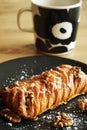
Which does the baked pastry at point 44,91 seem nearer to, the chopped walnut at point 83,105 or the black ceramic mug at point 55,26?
the chopped walnut at point 83,105

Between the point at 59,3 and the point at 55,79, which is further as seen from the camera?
the point at 59,3

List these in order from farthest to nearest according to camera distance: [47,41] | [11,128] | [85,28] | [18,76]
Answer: [85,28] → [47,41] → [18,76] → [11,128]

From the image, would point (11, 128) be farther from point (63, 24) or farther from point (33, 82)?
point (63, 24)

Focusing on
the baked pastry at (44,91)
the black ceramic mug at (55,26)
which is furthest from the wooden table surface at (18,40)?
the baked pastry at (44,91)

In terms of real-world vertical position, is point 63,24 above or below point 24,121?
above

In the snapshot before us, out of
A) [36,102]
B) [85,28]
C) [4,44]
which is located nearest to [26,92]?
[36,102]

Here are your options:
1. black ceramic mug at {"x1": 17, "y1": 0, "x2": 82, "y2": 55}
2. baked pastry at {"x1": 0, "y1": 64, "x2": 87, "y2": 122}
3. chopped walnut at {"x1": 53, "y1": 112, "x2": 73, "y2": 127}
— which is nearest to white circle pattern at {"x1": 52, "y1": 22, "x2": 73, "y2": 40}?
black ceramic mug at {"x1": 17, "y1": 0, "x2": 82, "y2": 55}

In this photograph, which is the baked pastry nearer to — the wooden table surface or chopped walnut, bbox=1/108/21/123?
chopped walnut, bbox=1/108/21/123

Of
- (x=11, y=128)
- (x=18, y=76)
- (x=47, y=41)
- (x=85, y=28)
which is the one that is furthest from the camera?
(x=85, y=28)
